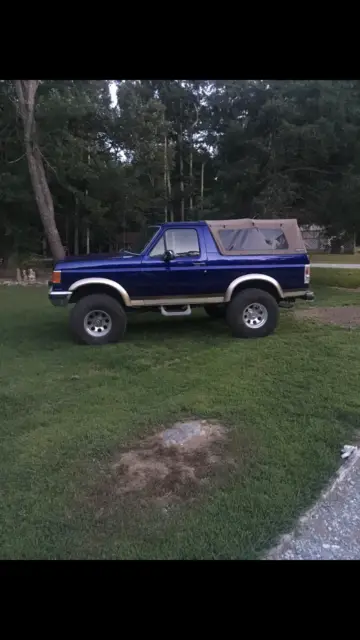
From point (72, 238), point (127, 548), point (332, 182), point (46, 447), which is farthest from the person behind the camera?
point (72, 238)

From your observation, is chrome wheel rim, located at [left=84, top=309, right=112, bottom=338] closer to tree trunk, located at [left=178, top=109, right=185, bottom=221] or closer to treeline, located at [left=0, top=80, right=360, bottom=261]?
treeline, located at [left=0, top=80, right=360, bottom=261]

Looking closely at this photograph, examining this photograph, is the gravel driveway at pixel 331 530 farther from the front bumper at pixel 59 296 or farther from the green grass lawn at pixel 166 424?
the front bumper at pixel 59 296

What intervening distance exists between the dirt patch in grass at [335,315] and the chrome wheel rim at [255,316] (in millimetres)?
1714

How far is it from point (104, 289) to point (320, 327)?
368cm

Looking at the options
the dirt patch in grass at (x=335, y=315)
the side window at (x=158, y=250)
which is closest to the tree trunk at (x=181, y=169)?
the dirt patch in grass at (x=335, y=315)

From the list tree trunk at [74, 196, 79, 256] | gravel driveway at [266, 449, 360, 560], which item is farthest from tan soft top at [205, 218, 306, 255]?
tree trunk at [74, 196, 79, 256]

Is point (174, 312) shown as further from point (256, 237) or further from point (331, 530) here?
point (331, 530)

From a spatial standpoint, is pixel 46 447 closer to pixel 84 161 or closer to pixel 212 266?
pixel 212 266

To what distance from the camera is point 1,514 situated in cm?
327

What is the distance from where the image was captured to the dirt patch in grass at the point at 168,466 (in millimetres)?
3467

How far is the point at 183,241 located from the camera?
7828 millimetres

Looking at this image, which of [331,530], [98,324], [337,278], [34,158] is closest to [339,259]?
[337,278]

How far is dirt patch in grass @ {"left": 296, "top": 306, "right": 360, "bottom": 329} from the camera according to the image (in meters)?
9.09

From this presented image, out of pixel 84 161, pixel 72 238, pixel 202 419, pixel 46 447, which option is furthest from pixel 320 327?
pixel 72 238
